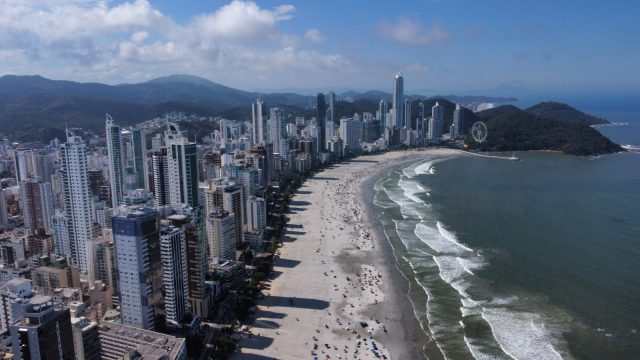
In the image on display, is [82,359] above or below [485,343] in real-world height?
above

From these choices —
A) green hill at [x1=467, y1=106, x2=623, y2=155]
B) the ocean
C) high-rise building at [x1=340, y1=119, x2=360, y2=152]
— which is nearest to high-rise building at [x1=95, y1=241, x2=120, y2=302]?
the ocean

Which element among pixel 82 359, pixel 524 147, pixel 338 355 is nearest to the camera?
pixel 82 359

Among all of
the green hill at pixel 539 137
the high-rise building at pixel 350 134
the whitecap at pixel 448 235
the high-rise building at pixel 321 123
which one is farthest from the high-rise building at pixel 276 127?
the whitecap at pixel 448 235

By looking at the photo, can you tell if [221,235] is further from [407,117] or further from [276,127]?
[407,117]

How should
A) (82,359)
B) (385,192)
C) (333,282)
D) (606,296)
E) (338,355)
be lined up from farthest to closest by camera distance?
1. (385,192)
2. (333,282)
3. (606,296)
4. (338,355)
5. (82,359)

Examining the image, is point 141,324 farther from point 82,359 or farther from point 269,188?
point 269,188

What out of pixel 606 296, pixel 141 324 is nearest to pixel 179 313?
pixel 141 324
